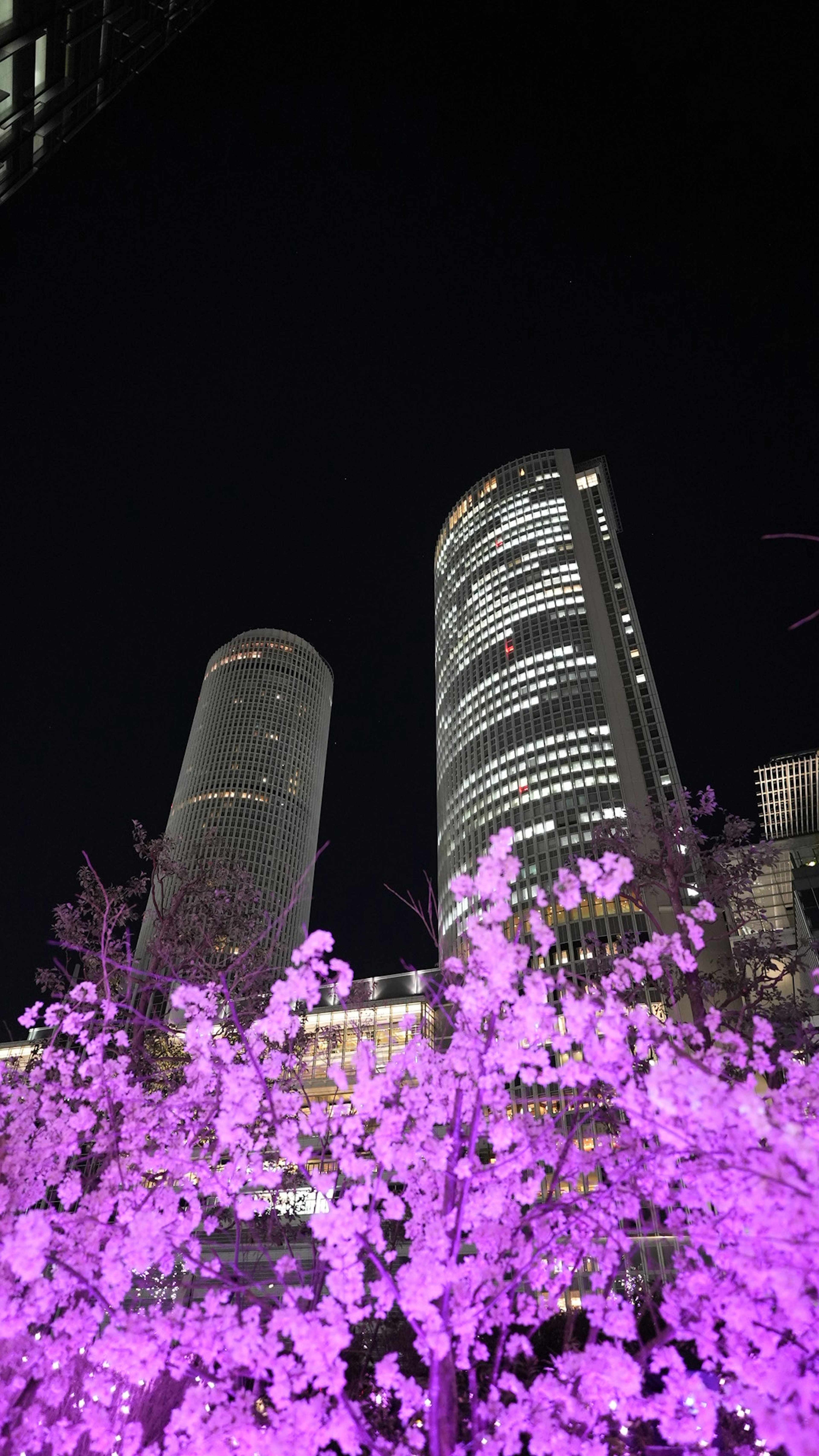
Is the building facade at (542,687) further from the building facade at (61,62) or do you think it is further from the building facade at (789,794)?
the building facade at (61,62)

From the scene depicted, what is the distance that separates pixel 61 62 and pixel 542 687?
313ft

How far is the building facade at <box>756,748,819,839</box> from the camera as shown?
505 feet

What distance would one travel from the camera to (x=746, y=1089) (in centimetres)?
641

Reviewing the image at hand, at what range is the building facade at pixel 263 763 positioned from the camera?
448 ft

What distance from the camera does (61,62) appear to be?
46.5ft

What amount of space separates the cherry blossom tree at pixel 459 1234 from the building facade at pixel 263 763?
356 ft

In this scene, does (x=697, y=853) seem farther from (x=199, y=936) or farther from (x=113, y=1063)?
(x=113, y=1063)

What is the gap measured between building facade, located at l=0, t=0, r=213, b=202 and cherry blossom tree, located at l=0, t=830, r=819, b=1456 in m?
15.0

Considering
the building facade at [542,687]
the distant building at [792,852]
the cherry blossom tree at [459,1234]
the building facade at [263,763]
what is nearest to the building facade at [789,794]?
the distant building at [792,852]

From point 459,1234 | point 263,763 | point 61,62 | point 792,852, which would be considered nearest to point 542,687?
point 792,852

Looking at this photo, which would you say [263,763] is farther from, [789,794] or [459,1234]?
[459,1234]

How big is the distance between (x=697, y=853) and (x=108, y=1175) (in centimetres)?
1804

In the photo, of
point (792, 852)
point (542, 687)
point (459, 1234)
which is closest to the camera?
point (459, 1234)

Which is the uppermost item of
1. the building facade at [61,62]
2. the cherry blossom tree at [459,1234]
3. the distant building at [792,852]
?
the distant building at [792,852]
